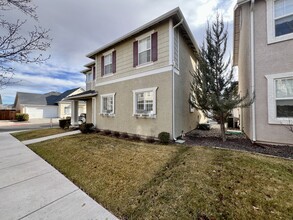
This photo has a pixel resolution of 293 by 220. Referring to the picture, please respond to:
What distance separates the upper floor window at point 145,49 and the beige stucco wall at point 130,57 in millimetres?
256

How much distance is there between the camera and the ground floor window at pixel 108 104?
10.6 meters

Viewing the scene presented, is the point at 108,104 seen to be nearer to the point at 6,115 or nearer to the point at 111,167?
the point at 111,167

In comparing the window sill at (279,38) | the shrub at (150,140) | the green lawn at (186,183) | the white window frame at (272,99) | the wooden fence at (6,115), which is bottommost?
the green lawn at (186,183)

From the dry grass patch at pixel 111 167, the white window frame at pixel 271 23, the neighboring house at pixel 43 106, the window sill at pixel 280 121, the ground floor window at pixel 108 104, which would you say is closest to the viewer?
the dry grass patch at pixel 111 167

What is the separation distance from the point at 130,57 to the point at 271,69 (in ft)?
24.5

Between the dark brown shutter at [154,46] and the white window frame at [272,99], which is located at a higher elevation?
the dark brown shutter at [154,46]

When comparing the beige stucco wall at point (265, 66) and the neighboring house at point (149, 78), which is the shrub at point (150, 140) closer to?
the neighboring house at point (149, 78)

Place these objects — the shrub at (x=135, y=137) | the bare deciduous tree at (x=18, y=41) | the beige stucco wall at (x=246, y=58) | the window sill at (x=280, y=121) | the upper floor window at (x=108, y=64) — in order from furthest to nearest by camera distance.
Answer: the upper floor window at (x=108, y=64)
the shrub at (x=135, y=137)
the beige stucco wall at (x=246, y=58)
the window sill at (x=280, y=121)
the bare deciduous tree at (x=18, y=41)

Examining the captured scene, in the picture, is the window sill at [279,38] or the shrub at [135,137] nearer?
the window sill at [279,38]

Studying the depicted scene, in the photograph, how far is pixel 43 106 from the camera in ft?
105

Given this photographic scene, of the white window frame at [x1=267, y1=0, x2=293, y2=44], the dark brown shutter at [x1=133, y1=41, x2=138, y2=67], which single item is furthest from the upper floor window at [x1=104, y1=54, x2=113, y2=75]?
the white window frame at [x1=267, y1=0, x2=293, y2=44]

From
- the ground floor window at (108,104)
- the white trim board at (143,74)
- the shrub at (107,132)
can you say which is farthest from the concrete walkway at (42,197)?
the white trim board at (143,74)

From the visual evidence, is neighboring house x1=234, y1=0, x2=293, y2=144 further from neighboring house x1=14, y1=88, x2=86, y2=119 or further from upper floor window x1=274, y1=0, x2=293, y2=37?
neighboring house x1=14, y1=88, x2=86, y2=119

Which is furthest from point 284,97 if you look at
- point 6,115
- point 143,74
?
point 6,115
